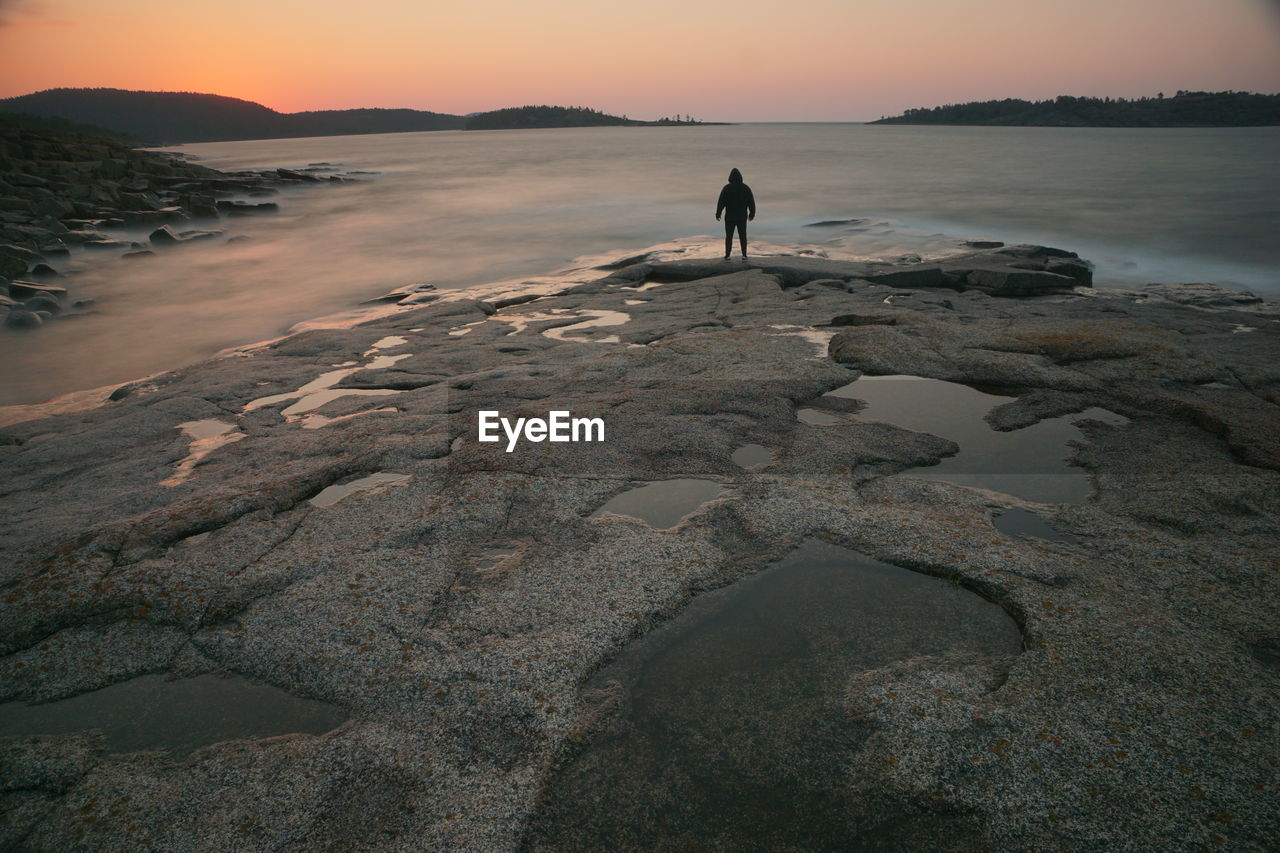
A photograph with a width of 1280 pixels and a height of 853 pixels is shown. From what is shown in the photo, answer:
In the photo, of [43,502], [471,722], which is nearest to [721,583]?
[471,722]

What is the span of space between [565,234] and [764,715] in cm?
1878

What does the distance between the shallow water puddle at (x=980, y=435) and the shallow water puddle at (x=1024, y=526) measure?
0.79 feet

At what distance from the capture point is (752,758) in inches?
93.4

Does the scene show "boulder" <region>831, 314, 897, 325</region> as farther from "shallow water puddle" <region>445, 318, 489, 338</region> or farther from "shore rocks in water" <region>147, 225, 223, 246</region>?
"shore rocks in water" <region>147, 225, 223, 246</region>

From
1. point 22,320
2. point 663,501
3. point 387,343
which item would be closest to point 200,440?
point 387,343

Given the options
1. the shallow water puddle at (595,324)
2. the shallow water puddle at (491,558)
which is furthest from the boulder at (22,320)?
the shallow water puddle at (491,558)

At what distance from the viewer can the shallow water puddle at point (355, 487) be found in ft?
13.9

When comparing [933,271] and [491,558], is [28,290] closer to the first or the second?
[491,558]

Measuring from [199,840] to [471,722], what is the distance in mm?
873

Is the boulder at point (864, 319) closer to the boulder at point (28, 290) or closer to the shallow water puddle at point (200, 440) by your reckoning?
the shallow water puddle at point (200, 440)

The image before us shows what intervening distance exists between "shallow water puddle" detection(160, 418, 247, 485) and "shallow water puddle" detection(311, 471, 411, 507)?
3.98 ft

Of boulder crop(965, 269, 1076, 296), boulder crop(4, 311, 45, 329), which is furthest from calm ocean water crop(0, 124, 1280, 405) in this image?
boulder crop(965, 269, 1076, 296)

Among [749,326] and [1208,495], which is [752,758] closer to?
[1208,495]

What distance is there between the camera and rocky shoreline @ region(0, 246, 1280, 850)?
2197 mm
